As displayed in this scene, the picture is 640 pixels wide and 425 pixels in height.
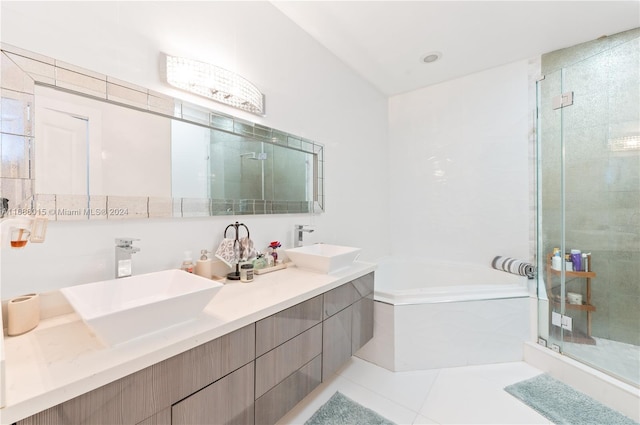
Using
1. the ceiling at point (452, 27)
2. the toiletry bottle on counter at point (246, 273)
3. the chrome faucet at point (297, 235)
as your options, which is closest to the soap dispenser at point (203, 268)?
the toiletry bottle on counter at point (246, 273)

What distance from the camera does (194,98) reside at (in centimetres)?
149

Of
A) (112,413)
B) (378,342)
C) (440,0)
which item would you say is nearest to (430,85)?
(440,0)

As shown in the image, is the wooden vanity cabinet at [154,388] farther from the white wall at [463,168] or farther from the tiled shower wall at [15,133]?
the white wall at [463,168]

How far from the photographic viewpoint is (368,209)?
3.02 meters

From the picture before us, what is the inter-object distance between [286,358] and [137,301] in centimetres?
65

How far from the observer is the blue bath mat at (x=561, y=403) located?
5.10 feet

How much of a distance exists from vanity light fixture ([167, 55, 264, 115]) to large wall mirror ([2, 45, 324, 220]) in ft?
0.32

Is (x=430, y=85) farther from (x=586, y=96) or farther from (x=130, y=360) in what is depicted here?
(x=130, y=360)

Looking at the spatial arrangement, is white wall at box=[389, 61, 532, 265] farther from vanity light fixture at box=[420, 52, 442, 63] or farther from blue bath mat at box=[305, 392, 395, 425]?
blue bath mat at box=[305, 392, 395, 425]

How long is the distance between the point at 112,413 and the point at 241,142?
1386 millimetres

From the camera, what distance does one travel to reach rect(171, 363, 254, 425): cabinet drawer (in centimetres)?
86

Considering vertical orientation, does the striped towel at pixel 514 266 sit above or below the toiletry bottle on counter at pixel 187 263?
below

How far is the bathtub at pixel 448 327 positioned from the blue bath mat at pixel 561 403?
0.95ft

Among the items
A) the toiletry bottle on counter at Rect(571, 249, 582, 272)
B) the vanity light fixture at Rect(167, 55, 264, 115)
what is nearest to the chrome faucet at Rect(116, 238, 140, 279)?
the vanity light fixture at Rect(167, 55, 264, 115)
